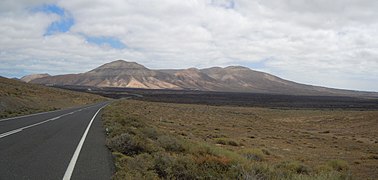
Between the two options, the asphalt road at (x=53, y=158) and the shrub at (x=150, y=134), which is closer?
the asphalt road at (x=53, y=158)

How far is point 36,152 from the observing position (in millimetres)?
9977

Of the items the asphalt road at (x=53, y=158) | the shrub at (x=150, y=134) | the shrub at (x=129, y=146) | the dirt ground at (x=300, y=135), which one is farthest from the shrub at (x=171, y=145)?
the dirt ground at (x=300, y=135)

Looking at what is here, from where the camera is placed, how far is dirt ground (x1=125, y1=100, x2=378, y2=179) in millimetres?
17656

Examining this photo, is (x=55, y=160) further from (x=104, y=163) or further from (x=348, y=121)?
(x=348, y=121)

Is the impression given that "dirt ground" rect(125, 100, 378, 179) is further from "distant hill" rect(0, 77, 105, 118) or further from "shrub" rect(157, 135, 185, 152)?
"distant hill" rect(0, 77, 105, 118)

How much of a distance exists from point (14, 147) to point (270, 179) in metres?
7.85

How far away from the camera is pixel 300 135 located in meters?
31.4

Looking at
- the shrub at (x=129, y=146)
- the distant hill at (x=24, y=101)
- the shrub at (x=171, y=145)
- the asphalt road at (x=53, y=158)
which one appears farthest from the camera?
the distant hill at (x=24, y=101)

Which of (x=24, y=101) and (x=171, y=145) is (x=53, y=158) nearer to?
(x=171, y=145)

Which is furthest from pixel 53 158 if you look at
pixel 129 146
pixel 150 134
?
pixel 150 134

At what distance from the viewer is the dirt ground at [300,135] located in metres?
17.7

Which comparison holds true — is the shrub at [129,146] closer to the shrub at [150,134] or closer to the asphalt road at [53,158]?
the asphalt road at [53,158]

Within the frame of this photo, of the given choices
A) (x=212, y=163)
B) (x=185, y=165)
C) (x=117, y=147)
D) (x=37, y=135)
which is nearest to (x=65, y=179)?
(x=185, y=165)

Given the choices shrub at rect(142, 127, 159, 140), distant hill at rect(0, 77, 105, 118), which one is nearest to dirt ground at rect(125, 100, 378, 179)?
shrub at rect(142, 127, 159, 140)
